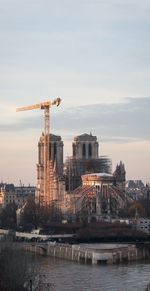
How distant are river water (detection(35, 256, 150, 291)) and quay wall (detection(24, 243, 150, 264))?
1029mm

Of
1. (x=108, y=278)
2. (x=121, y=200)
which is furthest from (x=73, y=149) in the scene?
(x=108, y=278)

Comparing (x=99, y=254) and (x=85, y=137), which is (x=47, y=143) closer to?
(x=85, y=137)

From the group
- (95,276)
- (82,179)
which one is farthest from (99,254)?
(82,179)

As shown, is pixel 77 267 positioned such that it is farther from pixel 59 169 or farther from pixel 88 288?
pixel 59 169

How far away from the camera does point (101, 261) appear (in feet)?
133

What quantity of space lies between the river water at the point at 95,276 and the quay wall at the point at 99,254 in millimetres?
1029

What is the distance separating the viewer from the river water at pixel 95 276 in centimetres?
3103

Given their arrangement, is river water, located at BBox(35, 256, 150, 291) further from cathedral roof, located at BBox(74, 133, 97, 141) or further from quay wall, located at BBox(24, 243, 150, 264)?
cathedral roof, located at BBox(74, 133, 97, 141)

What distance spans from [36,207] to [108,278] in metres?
38.8

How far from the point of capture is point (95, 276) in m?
34.4

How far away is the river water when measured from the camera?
31031mm

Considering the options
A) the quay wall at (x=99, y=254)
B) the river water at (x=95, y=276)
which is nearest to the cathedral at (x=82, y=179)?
the quay wall at (x=99, y=254)

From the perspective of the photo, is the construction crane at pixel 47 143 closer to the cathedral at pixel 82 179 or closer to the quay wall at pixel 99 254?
the cathedral at pixel 82 179

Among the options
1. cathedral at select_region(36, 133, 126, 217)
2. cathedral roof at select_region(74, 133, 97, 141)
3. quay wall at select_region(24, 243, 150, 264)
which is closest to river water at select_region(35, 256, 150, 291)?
quay wall at select_region(24, 243, 150, 264)
